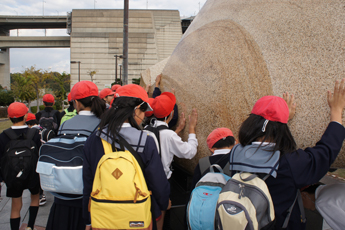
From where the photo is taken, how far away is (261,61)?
245 cm

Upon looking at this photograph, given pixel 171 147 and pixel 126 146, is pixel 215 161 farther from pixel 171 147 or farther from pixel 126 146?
pixel 126 146

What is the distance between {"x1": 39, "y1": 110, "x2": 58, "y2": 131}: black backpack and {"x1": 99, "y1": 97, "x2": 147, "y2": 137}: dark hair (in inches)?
135

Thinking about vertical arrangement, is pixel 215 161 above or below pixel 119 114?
below

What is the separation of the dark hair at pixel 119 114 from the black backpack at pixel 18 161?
1921 millimetres

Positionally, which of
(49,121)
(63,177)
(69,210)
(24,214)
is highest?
(49,121)

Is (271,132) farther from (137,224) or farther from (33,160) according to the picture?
(33,160)

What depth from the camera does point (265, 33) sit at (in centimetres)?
248

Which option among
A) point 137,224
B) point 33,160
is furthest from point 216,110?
point 33,160

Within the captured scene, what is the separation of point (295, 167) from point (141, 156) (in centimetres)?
111

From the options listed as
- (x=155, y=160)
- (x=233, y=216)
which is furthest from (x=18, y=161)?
(x=233, y=216)

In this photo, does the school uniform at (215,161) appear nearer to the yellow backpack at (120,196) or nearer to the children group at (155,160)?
the children group at (155,160)

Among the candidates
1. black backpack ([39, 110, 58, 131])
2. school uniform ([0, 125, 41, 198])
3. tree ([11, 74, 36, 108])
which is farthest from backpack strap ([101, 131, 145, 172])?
tree ([11, 74, 36, 108])

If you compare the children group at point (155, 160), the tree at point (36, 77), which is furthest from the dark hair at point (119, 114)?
the tree at point (36, 77)

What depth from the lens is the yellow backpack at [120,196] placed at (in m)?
1.85
